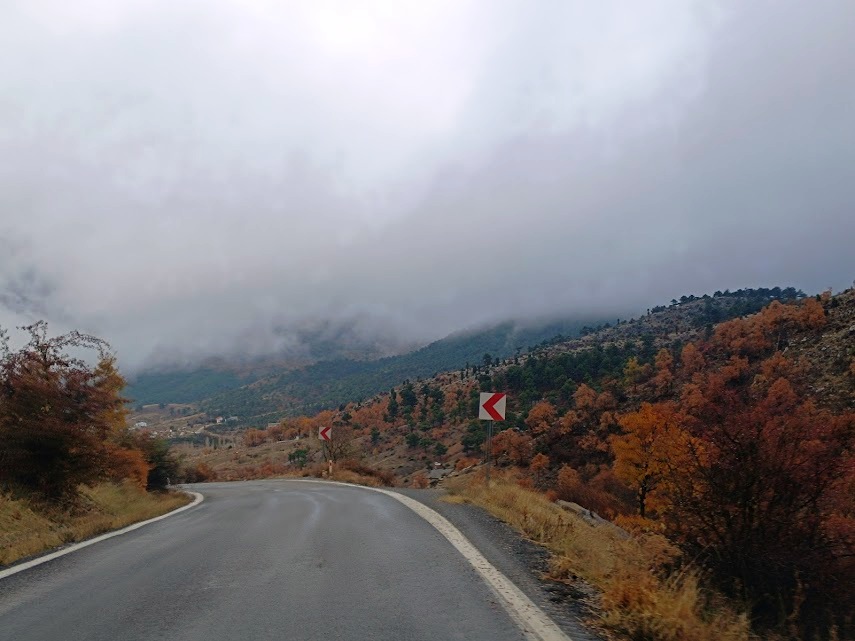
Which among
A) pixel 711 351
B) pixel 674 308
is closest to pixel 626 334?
pixel 674 308

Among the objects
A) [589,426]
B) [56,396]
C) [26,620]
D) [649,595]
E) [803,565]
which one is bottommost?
[589,426]

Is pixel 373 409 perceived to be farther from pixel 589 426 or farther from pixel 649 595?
pixel 649 595

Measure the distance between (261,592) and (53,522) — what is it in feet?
27.8

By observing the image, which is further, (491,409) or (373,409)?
(373,409)

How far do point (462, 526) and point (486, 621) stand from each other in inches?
220

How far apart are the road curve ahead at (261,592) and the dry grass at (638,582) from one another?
105 cm

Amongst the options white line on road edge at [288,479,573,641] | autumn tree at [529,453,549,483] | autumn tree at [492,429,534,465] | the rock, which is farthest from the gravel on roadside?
autumn tree at [492,429,534,465]

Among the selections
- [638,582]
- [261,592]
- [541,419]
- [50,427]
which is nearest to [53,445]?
[50,427]

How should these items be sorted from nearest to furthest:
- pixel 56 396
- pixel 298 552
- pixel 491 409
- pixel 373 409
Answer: pixel 298 552 < pixel 56 396 < pixel 491 409 < pixel 373 409

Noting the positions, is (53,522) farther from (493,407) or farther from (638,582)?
(638,582)

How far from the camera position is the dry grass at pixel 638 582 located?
5020 millimetres

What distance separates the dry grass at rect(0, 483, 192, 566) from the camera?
959 centimetres

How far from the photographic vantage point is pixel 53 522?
12.4 meters

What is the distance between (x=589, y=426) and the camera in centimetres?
6969
